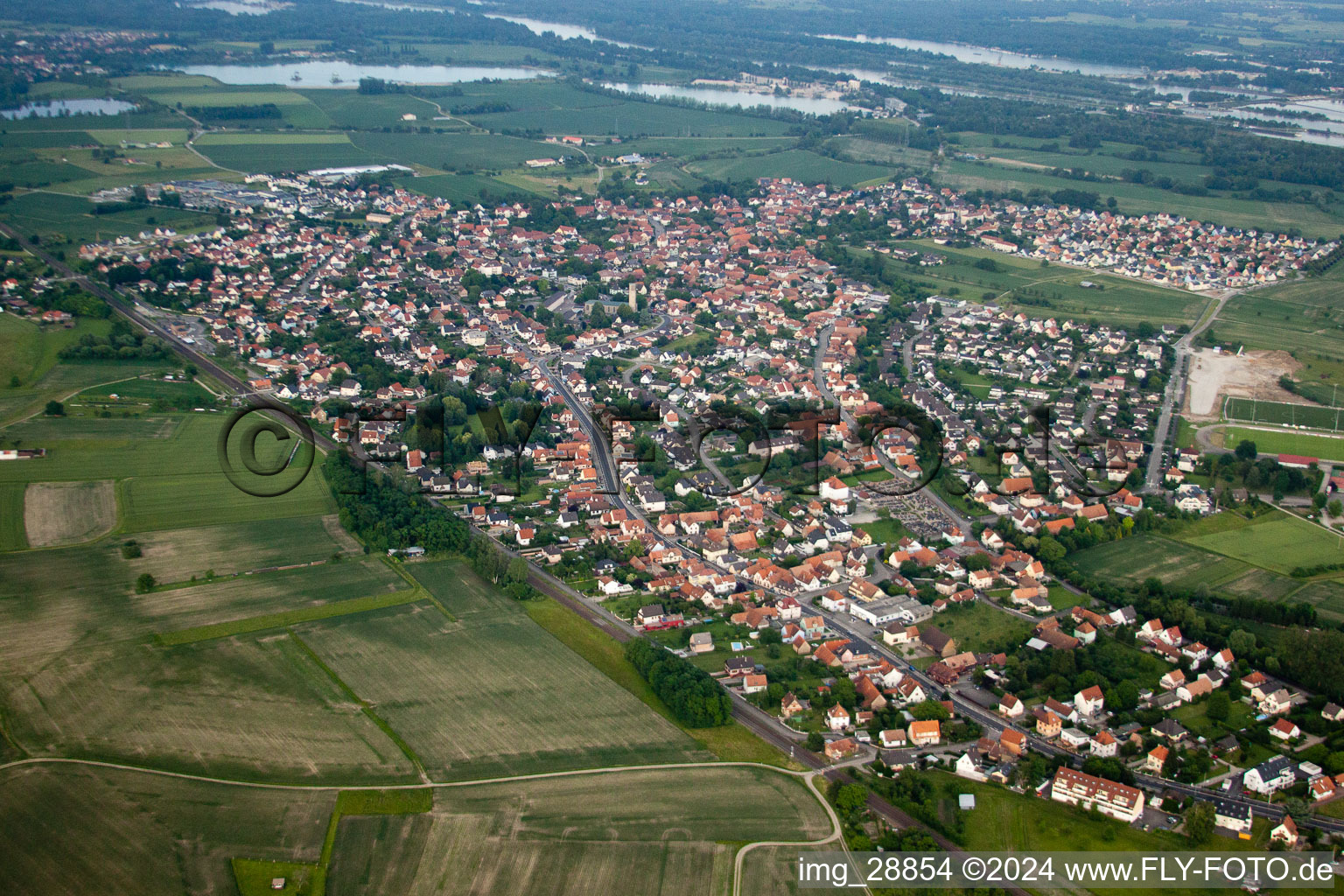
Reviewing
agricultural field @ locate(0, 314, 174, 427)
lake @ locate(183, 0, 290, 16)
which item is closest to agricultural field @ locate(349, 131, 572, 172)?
agricultural field @ locate(0, 314, 174, 427)

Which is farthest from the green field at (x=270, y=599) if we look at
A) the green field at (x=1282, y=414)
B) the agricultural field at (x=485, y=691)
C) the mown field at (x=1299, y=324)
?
the mown field at (x=1299, y=324)

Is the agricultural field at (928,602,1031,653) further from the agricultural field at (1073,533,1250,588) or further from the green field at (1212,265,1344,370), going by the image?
the green field at (1212,265,1344,370)

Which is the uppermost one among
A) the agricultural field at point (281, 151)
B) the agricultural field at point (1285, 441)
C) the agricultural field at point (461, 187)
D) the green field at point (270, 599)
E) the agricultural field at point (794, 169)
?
the agricultural field at point (794, 169)

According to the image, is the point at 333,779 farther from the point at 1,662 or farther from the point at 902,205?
the point at 902,205

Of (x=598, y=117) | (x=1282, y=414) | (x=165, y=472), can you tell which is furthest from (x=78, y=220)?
(x=1282, y=414)

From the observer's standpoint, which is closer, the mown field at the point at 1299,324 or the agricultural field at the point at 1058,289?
the mown field at the point at 1299,324

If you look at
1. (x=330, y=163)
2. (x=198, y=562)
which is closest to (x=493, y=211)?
(x=330, y=163)

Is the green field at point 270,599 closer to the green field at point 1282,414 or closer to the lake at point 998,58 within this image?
the green field at point 1282,414
